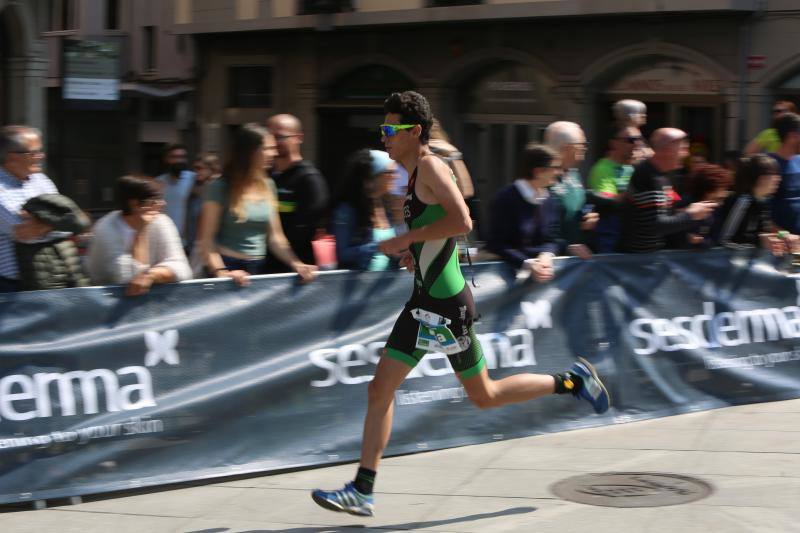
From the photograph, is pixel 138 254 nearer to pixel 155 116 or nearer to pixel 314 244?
pixel 314 244

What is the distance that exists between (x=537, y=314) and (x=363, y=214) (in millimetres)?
1217

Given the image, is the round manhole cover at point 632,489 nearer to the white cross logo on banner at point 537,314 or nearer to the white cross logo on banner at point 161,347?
the white cross logo on banner at point 537,314

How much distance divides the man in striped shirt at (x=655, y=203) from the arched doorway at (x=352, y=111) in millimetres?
14555

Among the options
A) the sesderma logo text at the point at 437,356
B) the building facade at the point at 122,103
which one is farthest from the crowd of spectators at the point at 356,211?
the building facade at the point at 122,103

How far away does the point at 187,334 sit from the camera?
666 centimetres

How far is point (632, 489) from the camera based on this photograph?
6383 mm

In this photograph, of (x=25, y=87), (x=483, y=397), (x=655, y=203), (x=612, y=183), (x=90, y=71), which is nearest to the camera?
(x=483, y=397)

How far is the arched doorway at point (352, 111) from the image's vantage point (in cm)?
2306

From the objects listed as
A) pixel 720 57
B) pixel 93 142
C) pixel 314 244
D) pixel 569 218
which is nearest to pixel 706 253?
pixel 569 218

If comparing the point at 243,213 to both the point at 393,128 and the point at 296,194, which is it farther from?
the point at 393,128

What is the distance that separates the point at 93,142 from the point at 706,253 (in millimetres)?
24227

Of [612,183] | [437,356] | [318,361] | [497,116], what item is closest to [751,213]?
[612,183]

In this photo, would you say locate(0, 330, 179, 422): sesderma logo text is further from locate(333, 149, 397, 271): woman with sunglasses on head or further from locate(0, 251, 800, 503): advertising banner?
locate(333, 149, 397, 271): woman with sunglasses on head

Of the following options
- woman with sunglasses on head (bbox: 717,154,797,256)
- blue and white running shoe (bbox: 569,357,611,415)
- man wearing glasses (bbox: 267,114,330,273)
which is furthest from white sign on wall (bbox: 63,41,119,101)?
blue and white running shoe (bbox: 569,357,611,415)
